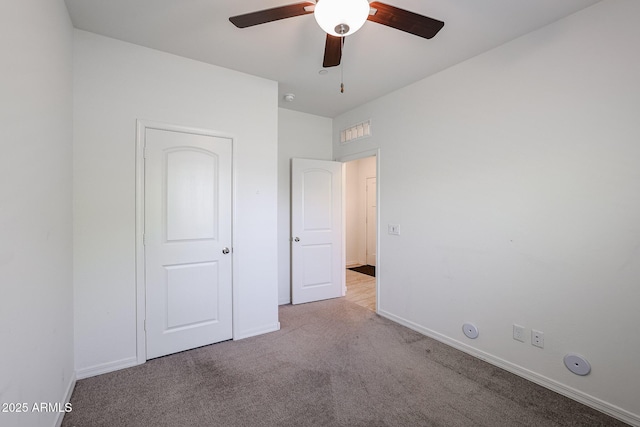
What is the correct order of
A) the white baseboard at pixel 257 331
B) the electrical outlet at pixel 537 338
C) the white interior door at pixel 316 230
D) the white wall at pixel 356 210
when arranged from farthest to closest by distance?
the white wall at pixel 356 210 → the white interior door at pixel 316 230 → the white baseboard at pixel 257 331 → the electrical outlet at pixel 537 338

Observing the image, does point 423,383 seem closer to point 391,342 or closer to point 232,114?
point 391,342

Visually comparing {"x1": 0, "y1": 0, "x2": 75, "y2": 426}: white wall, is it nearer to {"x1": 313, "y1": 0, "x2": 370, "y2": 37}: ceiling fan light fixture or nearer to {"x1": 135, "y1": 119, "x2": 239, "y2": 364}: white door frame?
{"x1": 135, "y1": 119, "x2": 239, "y2": 364}: white door frame

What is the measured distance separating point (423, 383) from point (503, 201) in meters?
1.61

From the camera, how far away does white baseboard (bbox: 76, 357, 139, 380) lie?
2135 millimetres

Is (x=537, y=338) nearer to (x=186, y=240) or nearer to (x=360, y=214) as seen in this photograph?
(x=186, y=240)

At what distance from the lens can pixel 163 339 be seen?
2.46m

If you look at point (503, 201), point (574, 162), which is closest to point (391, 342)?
point (503, 201)

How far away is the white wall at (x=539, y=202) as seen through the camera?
1.77 m

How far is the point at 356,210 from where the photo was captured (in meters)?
6.48

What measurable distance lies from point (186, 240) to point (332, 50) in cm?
202

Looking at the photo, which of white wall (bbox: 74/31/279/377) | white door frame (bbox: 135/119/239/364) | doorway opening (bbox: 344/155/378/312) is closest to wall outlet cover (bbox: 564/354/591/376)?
white wall (bbox: 74/31/279/377)

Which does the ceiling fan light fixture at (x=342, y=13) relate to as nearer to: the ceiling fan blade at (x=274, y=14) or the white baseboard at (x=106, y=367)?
the ceiling fan blade at (x=274, y=14)

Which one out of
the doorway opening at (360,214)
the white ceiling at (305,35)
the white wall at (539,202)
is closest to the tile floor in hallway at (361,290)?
the doorway opening at (360,214)

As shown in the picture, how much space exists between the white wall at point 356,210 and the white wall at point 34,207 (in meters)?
5.01
